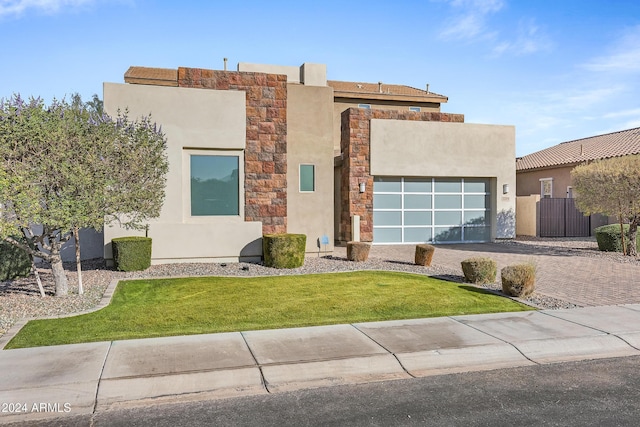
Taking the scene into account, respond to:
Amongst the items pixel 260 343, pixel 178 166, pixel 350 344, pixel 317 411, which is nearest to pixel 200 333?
pixel 260 343

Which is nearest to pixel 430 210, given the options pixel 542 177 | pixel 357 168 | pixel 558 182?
pixel 357 168

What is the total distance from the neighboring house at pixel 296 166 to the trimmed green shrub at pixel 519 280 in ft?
24.4

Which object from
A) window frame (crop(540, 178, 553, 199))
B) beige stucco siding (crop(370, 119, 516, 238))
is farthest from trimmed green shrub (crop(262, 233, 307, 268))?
window frame (crop(540, 178, 553, 199))

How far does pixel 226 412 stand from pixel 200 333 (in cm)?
264

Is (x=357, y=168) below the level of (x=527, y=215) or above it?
above

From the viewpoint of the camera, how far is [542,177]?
Result: 1190 inches

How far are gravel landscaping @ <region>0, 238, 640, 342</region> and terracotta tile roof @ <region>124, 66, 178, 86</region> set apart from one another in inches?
677

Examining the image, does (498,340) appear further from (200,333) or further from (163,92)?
(163,92)

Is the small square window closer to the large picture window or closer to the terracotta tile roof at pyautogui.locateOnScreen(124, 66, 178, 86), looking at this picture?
the large picture window

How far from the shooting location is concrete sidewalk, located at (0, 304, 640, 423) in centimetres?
516

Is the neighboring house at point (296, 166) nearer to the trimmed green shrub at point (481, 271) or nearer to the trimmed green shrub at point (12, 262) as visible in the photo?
the trimmed green shrub at point (12, 262)

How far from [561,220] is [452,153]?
8.96 metres

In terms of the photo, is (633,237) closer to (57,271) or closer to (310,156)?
(310,156)

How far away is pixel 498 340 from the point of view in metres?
6.95
